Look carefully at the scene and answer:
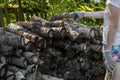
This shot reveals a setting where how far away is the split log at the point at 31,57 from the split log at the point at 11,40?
184 millimetres

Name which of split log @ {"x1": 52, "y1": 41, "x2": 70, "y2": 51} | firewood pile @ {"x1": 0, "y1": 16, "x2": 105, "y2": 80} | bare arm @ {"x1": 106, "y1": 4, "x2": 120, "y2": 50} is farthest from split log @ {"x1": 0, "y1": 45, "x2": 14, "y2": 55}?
bare arm @ {"x1": 106, "y1": 4, "x2": 120, "y2": 50}

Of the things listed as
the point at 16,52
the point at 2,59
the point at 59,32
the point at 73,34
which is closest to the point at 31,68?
the point at 16,52

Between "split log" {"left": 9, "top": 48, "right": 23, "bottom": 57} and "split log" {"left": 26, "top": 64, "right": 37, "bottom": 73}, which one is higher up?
"split log" {"left": 9, "top": 48, "right": 23, "bottom": 57}

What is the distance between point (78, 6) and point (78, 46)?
426cm

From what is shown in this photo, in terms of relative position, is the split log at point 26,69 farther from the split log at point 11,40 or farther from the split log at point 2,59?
the split log at point 11,40

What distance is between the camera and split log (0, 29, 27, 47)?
4590mm

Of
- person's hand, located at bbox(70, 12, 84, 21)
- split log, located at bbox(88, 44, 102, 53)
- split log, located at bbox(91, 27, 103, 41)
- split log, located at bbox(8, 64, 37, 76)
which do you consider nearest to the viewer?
person's hand, located at bbox(70, 12, 84, 21)

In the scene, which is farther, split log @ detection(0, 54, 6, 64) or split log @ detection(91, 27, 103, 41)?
split log @ detection(91, 27, 103, 41)

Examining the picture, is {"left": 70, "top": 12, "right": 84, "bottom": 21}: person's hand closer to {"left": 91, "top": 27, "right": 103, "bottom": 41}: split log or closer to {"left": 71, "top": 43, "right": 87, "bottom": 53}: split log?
{"left": 71, "top": 43, "right": 87, "bottom": 53}: split log

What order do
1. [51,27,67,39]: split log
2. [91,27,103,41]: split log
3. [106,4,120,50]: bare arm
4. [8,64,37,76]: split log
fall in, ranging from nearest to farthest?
1. [106,4,120,50]: bare arm
2. [8,64,37,76]: split log
3. [51,27,67,39]: split log
4. [91,27,103,41]: split log

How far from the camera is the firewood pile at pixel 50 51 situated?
4621mm

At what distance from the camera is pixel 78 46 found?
555 centimetres

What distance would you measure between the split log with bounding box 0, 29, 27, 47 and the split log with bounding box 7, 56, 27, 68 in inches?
8.4

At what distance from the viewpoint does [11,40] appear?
15.2 ft
